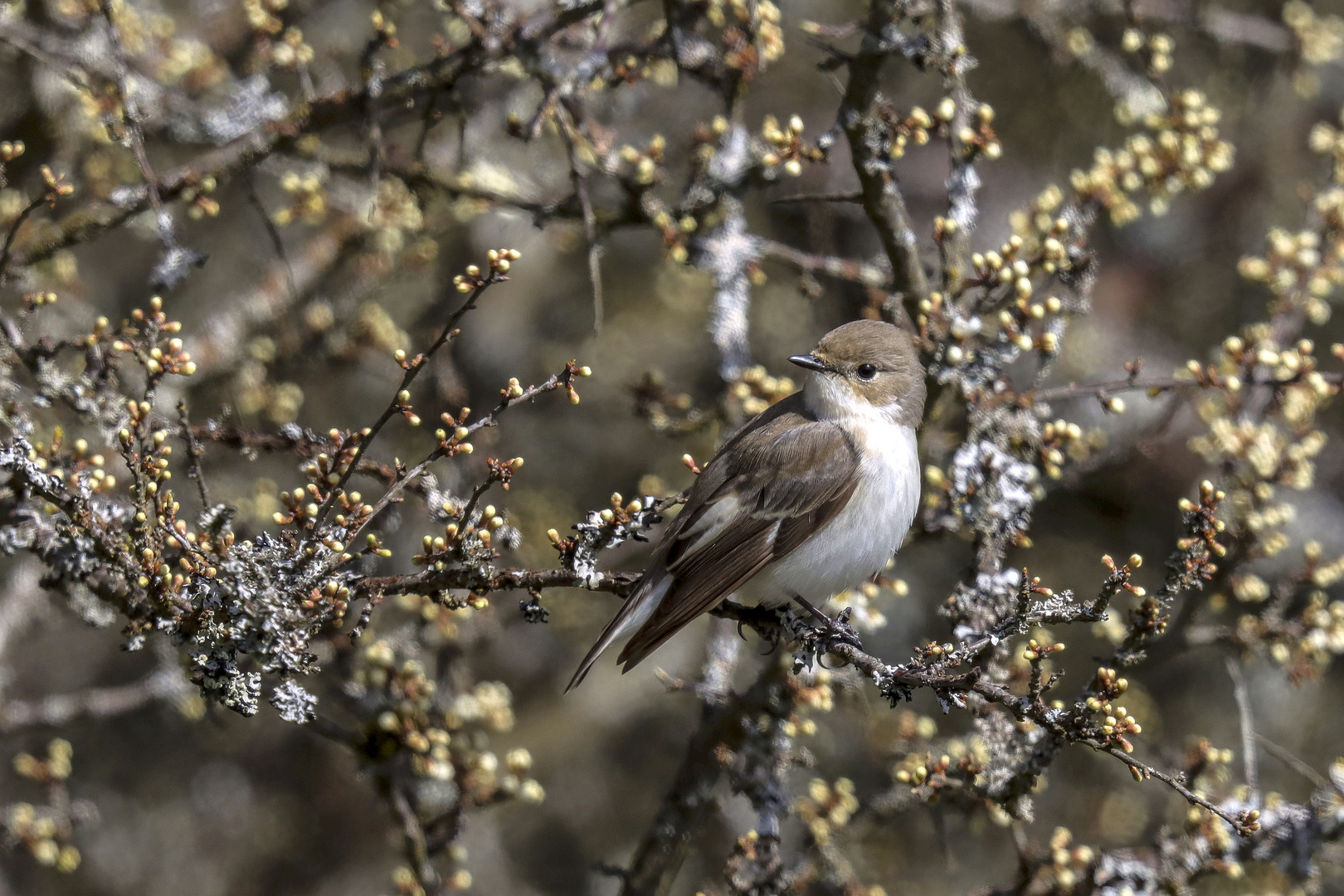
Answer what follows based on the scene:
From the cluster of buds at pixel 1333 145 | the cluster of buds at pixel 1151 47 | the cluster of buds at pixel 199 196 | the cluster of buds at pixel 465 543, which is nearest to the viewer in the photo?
the cluster of buds at pixel 465 543

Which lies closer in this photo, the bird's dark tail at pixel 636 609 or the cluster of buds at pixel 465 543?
the cluster of buds at pixel 465 543

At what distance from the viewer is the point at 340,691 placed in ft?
13.6

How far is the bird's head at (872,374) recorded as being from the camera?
4.43 meters

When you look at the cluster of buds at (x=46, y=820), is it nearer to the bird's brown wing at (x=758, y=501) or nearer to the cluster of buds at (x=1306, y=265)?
the bird's brown wing at (x=758, y=501)

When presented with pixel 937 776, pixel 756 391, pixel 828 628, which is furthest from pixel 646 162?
pixel 937 776

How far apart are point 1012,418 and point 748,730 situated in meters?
1.47

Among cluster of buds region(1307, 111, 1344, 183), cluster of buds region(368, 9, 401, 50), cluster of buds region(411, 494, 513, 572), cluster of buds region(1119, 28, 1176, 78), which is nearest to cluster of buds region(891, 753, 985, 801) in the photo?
cluster of buds region(411, 494, 513, 572)

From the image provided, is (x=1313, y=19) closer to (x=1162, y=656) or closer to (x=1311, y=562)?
(x=1311, y=562)

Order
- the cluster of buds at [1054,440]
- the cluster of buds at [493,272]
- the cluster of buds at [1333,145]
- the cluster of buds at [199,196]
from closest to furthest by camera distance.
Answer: the cluster of buds at [493,272]
the cluster of buds at [1054,440]
the cluster of buds at [199,196]
the cluster of buds at [1333,145]

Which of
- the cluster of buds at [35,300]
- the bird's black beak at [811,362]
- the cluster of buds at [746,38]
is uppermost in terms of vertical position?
the cluster of buds at [746,38]

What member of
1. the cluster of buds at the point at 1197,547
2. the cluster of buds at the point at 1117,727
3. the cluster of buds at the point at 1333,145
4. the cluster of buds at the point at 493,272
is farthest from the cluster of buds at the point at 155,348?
the cluster of buds at the point at 1333,145

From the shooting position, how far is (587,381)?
291 inches

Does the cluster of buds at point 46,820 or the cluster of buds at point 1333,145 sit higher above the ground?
the cluster of buds at point 1333,145

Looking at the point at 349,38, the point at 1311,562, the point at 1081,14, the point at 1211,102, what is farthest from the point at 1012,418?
the point at 349,38
